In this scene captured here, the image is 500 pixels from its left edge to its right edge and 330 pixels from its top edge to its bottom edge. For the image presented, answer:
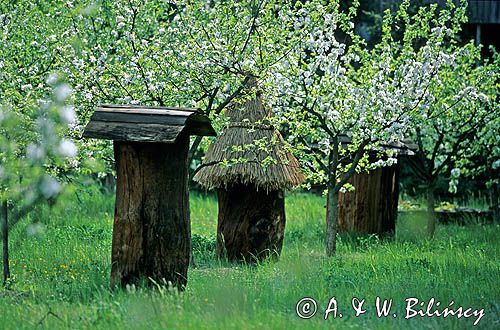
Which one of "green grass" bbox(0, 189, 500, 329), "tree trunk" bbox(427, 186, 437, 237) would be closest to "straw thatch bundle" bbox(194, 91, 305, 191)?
"green grass" bbox(0, 189, 500, 329)

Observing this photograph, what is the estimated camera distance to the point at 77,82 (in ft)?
32.5

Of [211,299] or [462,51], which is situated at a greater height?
[462,51]

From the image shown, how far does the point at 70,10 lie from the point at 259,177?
3.28 metres

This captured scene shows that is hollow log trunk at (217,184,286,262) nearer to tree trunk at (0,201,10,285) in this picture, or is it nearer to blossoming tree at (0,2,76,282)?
blossoming tree at (0,2,76,282)

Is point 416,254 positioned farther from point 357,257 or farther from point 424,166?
point 424,166

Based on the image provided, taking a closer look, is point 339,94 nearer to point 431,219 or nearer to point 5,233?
point 431,219

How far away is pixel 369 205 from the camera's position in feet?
39.4

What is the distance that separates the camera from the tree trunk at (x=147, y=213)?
7.25 meters

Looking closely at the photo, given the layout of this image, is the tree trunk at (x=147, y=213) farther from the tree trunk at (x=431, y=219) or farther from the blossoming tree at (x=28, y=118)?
the tree trunk at (x=431, y=219)

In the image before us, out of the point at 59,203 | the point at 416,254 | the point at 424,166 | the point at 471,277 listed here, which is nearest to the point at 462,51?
the point at 424,166

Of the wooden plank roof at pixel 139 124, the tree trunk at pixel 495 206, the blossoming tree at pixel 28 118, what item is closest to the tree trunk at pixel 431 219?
the tree trunk at pixel 495 206

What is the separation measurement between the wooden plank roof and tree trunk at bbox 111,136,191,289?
0.74 feet

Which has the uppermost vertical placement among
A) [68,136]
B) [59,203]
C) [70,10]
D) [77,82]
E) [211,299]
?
[70,10]

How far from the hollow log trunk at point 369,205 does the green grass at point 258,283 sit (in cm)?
24
